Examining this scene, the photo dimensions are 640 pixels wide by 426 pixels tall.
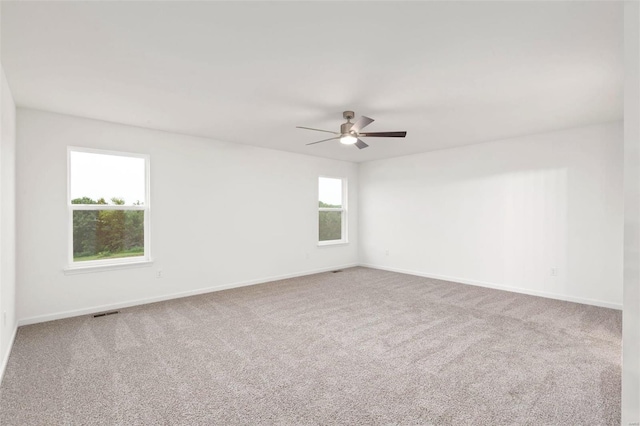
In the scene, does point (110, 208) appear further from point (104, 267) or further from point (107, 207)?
point (104, 267)

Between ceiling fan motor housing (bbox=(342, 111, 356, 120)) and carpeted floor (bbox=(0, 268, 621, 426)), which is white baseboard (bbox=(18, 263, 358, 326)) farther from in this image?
ceiling fan motor housing (bbox=(342, 111, 356, 120))

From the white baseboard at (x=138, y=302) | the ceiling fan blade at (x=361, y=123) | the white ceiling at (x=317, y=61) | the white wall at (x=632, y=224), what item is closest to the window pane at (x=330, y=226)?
the white baseboard at (x=138, y=302)

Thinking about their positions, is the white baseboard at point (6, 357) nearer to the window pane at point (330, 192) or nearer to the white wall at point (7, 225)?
the white wall at point (7, 225)

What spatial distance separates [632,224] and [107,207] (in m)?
5.02

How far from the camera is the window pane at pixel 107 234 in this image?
4078 mm

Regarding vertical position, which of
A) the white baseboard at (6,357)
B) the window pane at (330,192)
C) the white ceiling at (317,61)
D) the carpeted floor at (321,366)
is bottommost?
the carpeted floor at (321,366)

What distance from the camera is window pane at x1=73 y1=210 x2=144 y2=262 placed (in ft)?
13.4

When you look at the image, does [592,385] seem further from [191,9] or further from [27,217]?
[27,217]

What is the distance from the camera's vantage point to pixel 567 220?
461cm

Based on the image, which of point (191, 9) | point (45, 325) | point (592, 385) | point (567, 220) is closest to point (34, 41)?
point (191, 9)

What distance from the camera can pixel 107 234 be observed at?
4.29 metres

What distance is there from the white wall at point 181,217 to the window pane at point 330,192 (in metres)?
0.24

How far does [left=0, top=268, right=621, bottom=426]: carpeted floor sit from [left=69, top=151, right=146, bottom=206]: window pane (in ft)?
5.06

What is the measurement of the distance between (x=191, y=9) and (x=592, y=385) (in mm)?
3826
